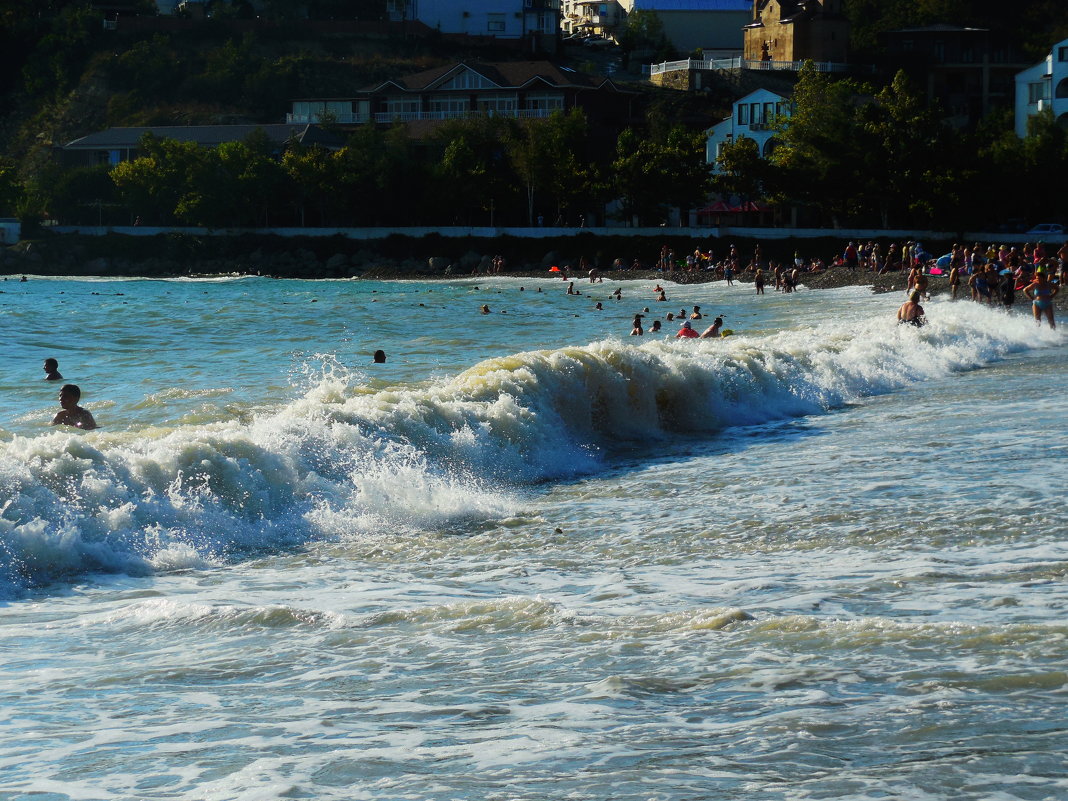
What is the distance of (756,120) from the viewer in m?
81.7

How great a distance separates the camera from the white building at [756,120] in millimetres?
79750

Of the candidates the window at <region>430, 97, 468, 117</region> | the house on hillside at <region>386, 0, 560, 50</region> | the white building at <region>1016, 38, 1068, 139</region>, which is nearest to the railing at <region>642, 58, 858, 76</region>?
the white building at <region>1016, 38, 1068, 139</region>

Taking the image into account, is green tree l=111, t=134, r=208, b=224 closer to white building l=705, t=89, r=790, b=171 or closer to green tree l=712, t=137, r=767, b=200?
white building l=705, t=89, r=790, b=171

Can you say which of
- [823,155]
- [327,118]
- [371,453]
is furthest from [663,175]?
[371,453]

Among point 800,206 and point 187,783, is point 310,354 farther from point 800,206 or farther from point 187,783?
point 800,206

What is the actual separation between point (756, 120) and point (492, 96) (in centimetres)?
1982

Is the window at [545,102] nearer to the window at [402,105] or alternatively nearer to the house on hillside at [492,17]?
the window at [402,105]

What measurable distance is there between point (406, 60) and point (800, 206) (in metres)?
50.5

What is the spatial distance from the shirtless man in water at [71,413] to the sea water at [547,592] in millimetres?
718

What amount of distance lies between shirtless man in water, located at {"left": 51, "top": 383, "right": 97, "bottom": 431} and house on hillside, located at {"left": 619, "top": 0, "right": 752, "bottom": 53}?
10954 centimetres

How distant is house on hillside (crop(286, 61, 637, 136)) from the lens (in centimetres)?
8862

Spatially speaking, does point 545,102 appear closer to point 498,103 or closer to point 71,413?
point 498,103

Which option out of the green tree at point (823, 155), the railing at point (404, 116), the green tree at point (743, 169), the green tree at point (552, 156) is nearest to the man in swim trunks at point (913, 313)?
the green tree at point (823, 155)

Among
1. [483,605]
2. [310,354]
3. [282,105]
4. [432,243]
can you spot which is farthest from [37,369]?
[282,105]
